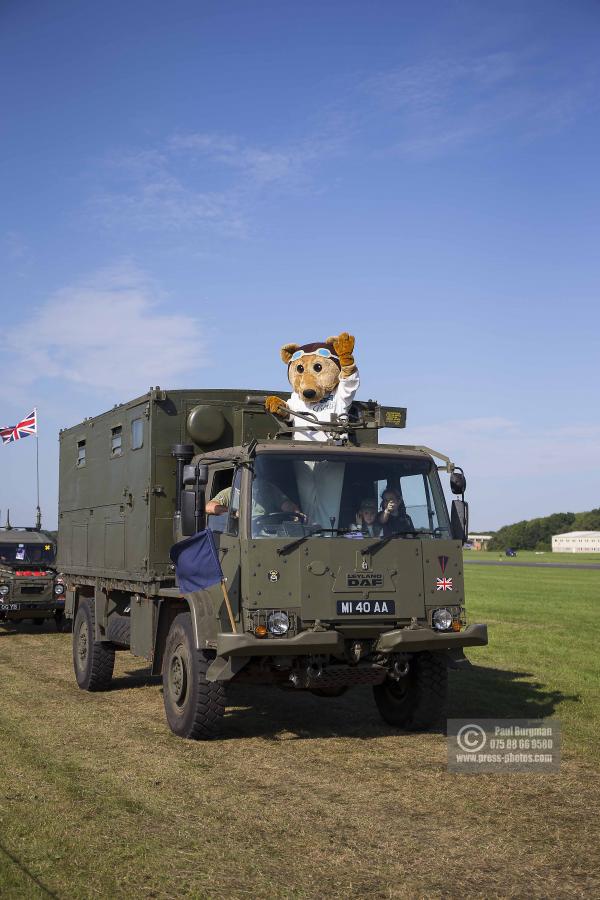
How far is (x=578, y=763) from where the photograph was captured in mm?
8070

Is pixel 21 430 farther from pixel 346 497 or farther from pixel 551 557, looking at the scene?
pixel 551 557

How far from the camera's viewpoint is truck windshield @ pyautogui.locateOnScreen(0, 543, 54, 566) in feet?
67.6

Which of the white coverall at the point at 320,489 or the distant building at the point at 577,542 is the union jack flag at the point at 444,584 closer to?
the white coverall at the point at 320,489

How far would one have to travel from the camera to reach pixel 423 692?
939 cm

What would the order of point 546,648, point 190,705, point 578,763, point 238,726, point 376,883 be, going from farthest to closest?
point 546,648, point 238,726, point 190,705, point 578,763, point 376,883

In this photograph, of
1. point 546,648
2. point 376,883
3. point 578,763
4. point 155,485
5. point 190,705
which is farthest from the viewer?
point 546,648

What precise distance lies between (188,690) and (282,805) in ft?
7.84

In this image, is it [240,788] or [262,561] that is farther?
[262,561]

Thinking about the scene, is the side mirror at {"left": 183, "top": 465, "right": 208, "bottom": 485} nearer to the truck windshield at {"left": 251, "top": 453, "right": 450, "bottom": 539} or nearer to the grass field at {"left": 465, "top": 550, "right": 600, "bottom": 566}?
the truck windshield at {"left": 251, "top": 453, "right": 450, "bottom": 539}

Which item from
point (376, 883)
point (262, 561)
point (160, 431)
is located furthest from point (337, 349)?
point (376, 883)

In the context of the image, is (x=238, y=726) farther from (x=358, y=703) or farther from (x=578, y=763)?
(x=578, y=763)

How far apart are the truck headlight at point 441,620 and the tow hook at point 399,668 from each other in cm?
49

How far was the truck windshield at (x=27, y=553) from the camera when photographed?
20.6 meters

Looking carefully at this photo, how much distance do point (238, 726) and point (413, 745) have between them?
189 centimetres
